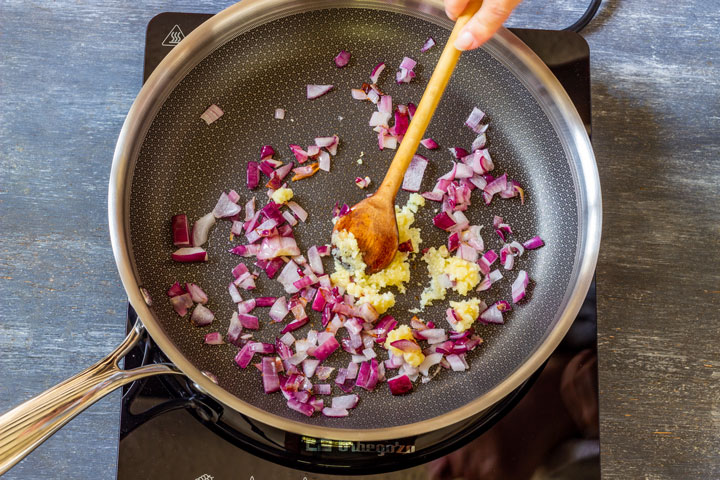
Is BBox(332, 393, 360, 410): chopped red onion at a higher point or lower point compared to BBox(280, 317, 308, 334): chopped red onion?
lower

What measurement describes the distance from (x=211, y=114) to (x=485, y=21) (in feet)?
1.59

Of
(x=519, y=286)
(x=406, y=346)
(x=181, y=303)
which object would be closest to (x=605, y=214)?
(x=519, y=286)

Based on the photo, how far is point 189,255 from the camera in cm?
92

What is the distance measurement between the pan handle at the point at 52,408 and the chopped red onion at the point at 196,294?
0.54ft

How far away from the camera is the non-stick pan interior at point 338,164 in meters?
0.91

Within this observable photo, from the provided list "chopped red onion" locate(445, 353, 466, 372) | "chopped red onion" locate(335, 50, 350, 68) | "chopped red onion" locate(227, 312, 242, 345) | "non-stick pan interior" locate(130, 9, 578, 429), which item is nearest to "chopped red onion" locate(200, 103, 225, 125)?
"non-stick pan interior" locate(130, 9, 578, 429)

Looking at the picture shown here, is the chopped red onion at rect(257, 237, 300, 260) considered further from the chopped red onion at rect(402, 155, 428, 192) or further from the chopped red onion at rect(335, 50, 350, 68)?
the chopped red onion at rect(335, 50, 350, 68)

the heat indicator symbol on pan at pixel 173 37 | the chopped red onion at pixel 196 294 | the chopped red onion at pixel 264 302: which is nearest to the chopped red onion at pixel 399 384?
the chopped red onion at pixel 264 302

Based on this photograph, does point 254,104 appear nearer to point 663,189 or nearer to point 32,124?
point 32,124

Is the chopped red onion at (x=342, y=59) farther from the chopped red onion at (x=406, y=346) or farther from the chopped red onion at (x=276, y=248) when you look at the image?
the chopped red onion at (x=406, y=346)

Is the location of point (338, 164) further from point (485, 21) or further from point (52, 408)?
point (52, 408)

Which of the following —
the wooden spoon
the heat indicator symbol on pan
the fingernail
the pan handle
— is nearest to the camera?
the pan handle

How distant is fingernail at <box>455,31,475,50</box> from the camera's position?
2.46 feet

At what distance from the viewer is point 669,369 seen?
98 cm
